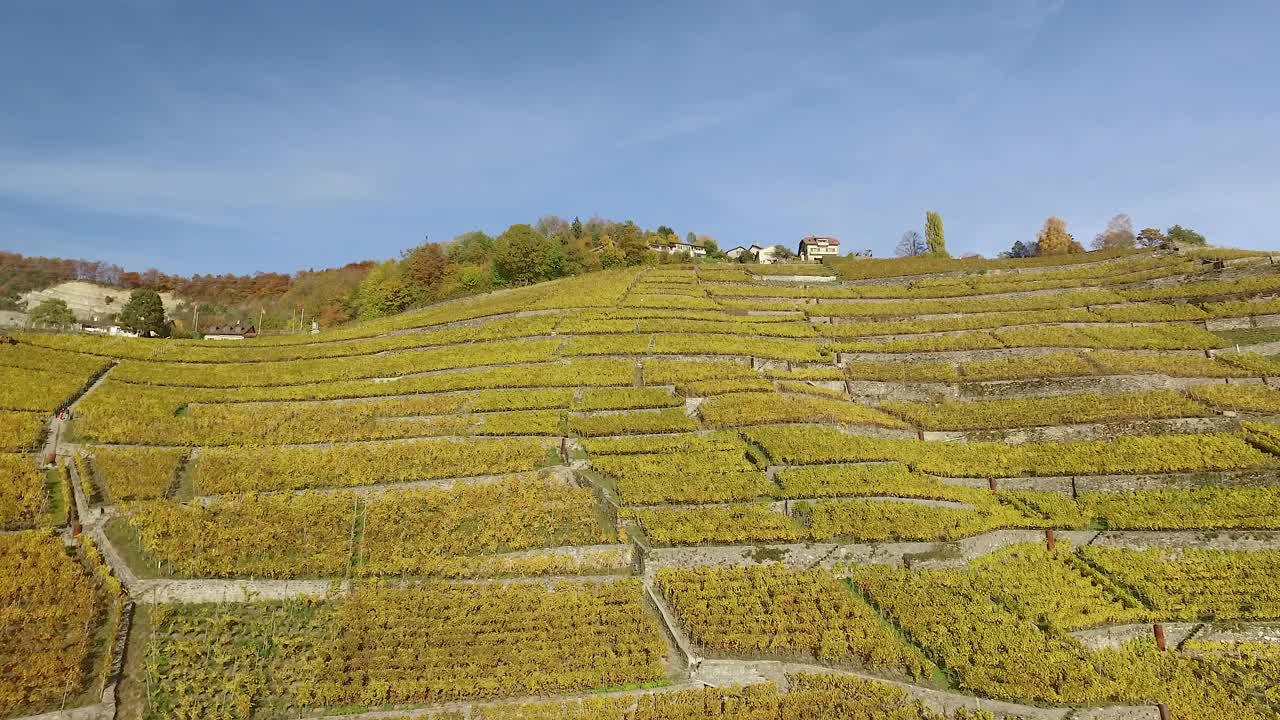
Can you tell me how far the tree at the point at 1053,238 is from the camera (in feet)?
319

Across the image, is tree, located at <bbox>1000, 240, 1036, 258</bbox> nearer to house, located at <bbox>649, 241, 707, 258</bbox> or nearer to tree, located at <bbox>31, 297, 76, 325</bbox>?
house, located at <bbox>649, 241, 707, 258</bbox>

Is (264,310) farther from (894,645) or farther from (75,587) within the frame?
(894,645)

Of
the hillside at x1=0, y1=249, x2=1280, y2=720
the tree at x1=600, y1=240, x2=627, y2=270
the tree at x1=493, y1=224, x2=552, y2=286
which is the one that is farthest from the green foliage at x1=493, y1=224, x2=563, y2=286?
the hillside at x1=0, y1=249, x2=1280, y2=720

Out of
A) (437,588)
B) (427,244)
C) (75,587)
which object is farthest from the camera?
(427,244)

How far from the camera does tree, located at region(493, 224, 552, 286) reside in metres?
78.6

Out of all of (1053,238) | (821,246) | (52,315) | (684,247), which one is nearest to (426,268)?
(52,315)

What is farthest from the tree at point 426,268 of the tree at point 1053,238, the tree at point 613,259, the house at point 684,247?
the tree at point 1053,238

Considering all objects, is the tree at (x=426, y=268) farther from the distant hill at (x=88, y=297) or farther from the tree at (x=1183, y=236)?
the tree at (x=1183, y=236)

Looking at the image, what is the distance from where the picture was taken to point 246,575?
22266 millimetres

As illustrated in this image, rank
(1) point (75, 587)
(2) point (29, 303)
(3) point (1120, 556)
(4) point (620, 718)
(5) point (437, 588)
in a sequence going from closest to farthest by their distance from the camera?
(4) point (620, 718), (1) point (75, 587), (5) point (437, 588), (3) point (1120, 556), (2) point (29, 303)

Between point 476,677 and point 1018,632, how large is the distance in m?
15.8

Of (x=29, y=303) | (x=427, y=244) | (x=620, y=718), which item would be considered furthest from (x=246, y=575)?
(x=29, y=303)

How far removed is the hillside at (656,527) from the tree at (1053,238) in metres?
54.0

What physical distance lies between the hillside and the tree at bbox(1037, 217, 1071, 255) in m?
54.0
